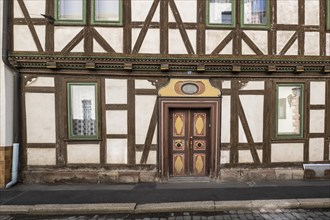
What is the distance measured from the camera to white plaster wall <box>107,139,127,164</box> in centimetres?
724

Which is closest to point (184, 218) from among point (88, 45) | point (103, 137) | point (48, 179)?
point (103, 137)

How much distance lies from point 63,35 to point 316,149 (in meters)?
8.13

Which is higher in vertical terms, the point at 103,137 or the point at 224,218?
the point at 103,137

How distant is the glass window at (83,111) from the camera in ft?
23.7

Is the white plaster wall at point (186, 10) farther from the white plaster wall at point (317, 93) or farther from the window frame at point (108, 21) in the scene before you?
the white plaster wall at point (317, 93)

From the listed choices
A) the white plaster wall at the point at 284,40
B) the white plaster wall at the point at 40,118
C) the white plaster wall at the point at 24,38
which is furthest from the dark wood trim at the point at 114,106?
the white plaster wall at the point at 284,40

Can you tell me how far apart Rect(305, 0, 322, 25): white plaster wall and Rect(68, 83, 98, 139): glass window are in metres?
6.55

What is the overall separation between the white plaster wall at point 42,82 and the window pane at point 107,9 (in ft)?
7.38

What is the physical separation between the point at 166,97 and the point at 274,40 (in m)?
3.57

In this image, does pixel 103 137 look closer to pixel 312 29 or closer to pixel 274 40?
pixel 274 40

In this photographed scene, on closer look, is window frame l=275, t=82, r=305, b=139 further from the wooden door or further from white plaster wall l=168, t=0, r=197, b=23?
white plaster wall l=168, t=0, r=197, b=23

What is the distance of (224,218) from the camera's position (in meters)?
5.09

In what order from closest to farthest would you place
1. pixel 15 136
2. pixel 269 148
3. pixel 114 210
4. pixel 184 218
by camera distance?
pixel 184 218 → pixel 114 210 → pixel 15 136 → pixel 269 148

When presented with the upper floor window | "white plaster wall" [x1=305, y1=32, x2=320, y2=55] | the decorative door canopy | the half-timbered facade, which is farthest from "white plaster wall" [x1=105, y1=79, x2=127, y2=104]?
"white plaster wall" [x1=305, y1=32, x2=320, y2=55]
